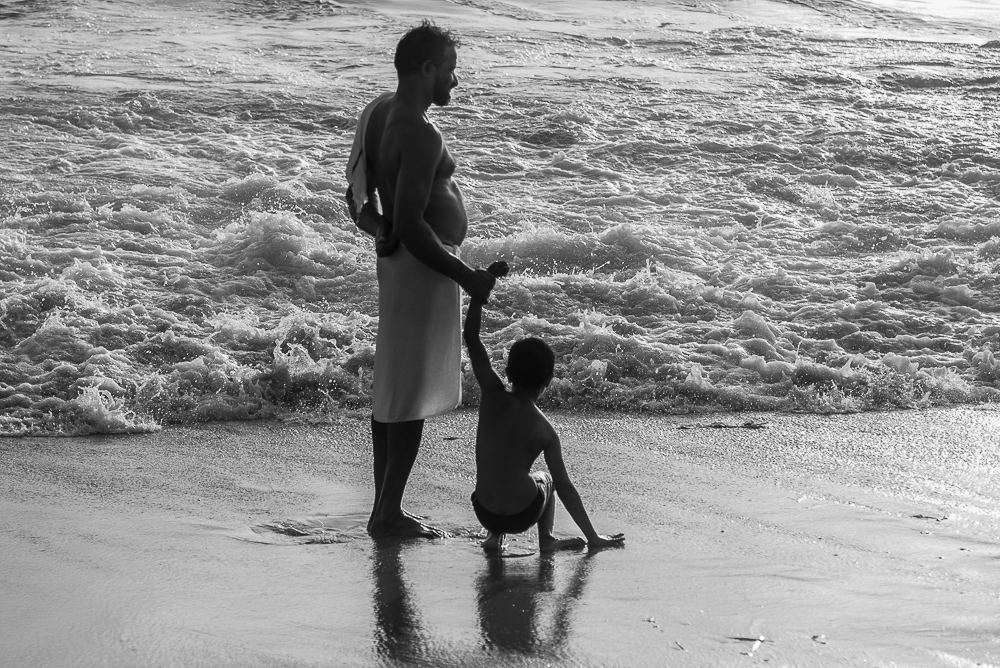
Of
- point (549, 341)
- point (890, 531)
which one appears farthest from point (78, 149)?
point (890, 531)

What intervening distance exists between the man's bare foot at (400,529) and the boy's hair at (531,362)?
698 millimetres

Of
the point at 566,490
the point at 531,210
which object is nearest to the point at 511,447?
the point at 566,490

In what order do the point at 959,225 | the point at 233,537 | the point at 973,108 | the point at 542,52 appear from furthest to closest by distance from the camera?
the point at 542,52, the point at 973,108, the point at 959,225, the point at 233,537

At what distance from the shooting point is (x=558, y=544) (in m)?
3.74

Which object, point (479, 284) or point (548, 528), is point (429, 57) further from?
point (548, 528)

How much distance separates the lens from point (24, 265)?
25.3ft

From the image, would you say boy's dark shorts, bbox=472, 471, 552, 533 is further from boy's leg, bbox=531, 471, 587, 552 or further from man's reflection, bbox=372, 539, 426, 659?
man's reflection, bbox=372, 539, 426, 659

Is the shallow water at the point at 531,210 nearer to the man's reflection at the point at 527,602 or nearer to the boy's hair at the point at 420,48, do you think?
the man's reflection at the point at 527,602

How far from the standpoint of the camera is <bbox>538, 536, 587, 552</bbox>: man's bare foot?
12.2 ft

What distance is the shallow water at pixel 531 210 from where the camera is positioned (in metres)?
6.25

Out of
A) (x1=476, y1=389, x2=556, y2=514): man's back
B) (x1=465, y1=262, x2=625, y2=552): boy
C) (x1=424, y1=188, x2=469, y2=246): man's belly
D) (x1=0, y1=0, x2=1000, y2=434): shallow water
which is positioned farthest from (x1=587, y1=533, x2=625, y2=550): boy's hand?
(x1=0, y1=0, x2=1000, y2=434): shallow water

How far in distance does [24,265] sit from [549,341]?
369 centimetres

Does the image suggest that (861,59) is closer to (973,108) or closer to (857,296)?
(973,108)

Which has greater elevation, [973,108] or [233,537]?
[973,108]
